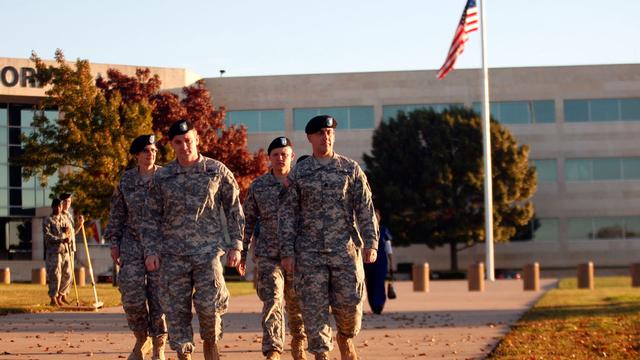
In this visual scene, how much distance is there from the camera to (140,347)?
12.0 m

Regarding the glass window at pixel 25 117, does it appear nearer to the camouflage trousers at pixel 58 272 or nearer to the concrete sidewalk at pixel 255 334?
the camouflage trousers at pixel 58 272

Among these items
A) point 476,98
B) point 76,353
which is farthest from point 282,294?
point 476,98

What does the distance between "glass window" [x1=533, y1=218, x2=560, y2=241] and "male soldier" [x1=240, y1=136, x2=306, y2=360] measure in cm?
6244

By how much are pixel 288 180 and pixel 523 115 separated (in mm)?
64720

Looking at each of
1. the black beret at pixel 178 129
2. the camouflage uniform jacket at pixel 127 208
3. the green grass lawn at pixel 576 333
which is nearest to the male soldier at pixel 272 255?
the camouflage uniform jacket at pixel 127 208

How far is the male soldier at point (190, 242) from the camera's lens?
10.6m

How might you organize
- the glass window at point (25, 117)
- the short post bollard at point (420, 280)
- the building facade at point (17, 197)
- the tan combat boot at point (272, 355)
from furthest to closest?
the glass window at point (25, 117)
the building facade at point (17, 197)
the short post bollard at point (420, 280)
the tan combat boot at point (272, 355)

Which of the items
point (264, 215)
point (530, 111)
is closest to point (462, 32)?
point (530, 111)

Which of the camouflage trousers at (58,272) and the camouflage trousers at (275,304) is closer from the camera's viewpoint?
the camouflage trousers at (275,304)

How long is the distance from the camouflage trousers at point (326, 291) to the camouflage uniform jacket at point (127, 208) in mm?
2156

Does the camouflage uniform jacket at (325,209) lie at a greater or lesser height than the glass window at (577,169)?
lesser

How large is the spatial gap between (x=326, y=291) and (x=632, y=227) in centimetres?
6594

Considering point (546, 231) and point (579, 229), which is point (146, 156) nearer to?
point (546, 231)

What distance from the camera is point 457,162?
6612 cm
